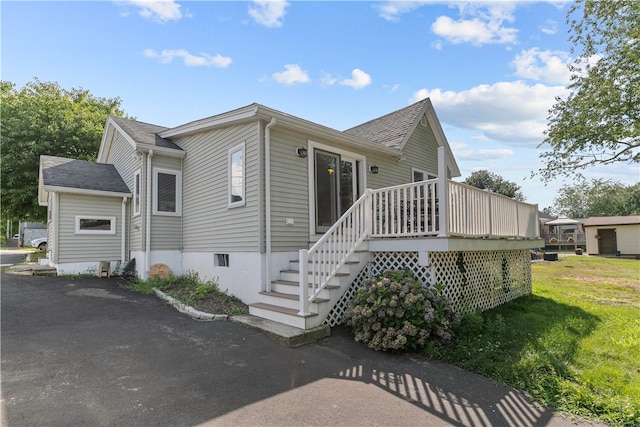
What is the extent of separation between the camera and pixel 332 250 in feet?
20.4

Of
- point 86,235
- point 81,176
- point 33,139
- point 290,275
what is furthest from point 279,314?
point 33,139

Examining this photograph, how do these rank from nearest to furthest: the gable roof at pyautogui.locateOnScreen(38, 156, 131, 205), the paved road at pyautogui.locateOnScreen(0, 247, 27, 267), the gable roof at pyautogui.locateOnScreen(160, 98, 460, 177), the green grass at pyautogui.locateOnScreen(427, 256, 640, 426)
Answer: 1. the green grass at pyautogui.locateOnScreen(427, 256, 640, 426)
2. the gable roof at pyautogui.locateOnScreen(160, 98, 460, 177)
3. the gable roof at pyautogui.locateOnScreen(38, 156, 131, 205)
4. the paved road at pyautogui.locateOnScreen(0, 247, 27, 267)

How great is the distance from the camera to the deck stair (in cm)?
548

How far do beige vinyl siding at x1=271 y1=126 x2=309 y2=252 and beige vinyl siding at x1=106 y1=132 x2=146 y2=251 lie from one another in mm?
4443

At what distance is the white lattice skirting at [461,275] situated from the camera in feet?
19.1

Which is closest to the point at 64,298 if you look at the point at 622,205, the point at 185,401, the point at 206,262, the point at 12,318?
the point at 12,318

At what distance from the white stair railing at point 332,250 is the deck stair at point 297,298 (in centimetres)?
14

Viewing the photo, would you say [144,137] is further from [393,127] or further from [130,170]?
[393,127]

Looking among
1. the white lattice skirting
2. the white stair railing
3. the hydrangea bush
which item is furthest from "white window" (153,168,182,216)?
the hydrangea bush

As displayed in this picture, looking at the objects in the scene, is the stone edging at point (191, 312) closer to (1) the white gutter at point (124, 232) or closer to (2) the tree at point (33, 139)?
(1) the white gutter at point (124, 232)

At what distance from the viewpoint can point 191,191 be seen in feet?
30.5

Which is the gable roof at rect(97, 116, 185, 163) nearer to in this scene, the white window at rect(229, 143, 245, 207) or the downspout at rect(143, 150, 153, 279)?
the downspout at rect(143, 150, 153, 279)

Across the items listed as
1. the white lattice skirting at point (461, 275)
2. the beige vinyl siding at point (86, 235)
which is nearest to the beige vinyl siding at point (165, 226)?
the beige vinyl siding at point (86, 235)

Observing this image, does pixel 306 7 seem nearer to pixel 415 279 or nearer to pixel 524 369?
pixel 415 279
